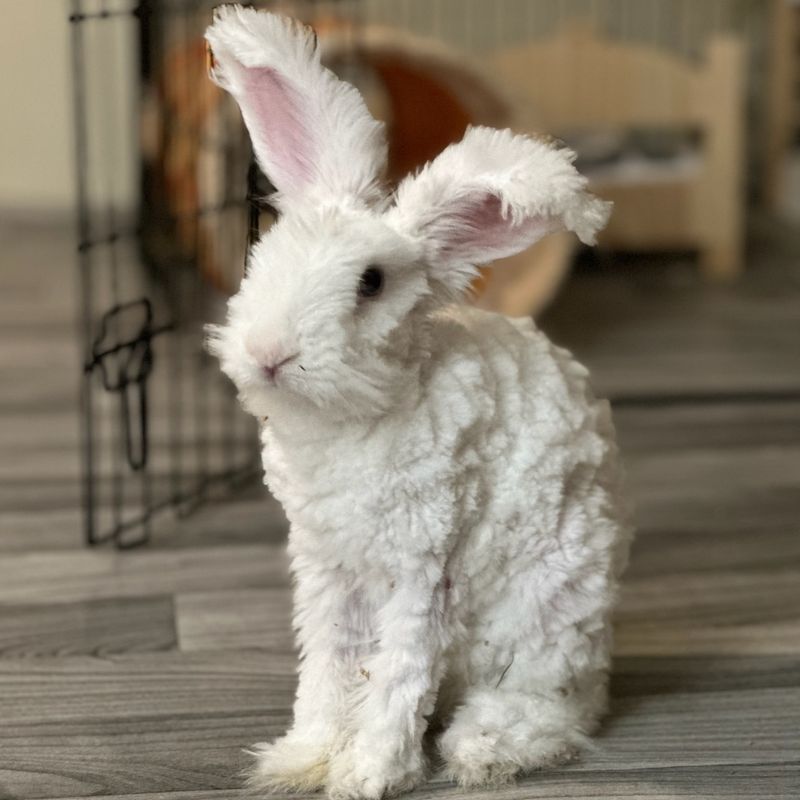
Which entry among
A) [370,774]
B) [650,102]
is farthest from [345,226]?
[650,102]

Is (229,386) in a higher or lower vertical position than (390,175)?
lower

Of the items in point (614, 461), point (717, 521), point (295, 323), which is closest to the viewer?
point (295, 323)

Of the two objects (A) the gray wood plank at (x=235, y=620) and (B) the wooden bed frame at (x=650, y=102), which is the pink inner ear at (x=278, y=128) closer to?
(A) the gray wood plank at (x=235, y=620)

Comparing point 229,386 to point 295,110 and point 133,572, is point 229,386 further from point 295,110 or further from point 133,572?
point 295,110

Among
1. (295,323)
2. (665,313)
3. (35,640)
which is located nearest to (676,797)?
(295,323)

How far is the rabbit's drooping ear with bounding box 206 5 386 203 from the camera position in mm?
996

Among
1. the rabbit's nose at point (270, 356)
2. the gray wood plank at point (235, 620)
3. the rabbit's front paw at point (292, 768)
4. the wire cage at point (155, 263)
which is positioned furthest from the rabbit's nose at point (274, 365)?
the gray wood plank at point (235, 620)

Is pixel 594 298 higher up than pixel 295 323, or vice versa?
pixel 295 323

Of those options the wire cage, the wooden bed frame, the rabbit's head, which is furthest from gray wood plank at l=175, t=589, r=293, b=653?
the wooden bed frame

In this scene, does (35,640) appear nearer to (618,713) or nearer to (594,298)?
(618,713)

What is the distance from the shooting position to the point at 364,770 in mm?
1026

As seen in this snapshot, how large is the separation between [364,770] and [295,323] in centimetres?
35

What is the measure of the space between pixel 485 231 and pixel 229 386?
47.9 inches

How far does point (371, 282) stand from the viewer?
0.98 meters
